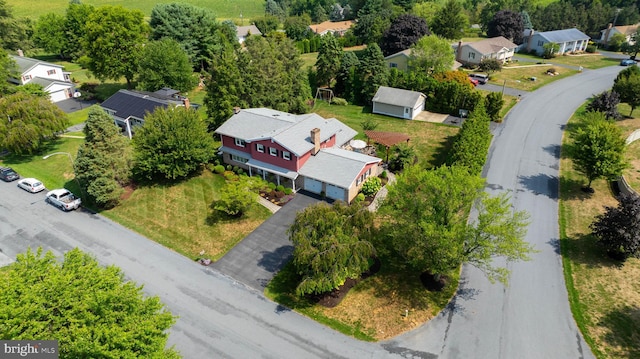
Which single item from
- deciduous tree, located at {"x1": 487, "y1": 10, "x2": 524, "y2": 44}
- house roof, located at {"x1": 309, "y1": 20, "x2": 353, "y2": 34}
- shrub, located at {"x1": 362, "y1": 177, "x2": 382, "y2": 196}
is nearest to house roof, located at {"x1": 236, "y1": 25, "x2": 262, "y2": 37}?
house roof, located at {"x1": 309, "y1": 20, "x2": 353, "y2": 34}

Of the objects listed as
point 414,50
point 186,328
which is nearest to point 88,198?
point 186,328

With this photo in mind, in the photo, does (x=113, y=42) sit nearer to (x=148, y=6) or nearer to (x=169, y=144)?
(x=169, y=144)

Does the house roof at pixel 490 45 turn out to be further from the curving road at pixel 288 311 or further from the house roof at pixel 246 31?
the house roof at pixel 246 31

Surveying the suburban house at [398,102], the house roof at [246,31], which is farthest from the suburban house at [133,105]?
the house roof at [246,31]

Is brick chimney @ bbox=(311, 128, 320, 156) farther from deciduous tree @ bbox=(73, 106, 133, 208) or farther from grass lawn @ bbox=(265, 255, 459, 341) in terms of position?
deciduous tree @ bbox=(73, 106, 133, 208)

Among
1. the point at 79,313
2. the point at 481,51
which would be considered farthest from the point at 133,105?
the point at 481,51
